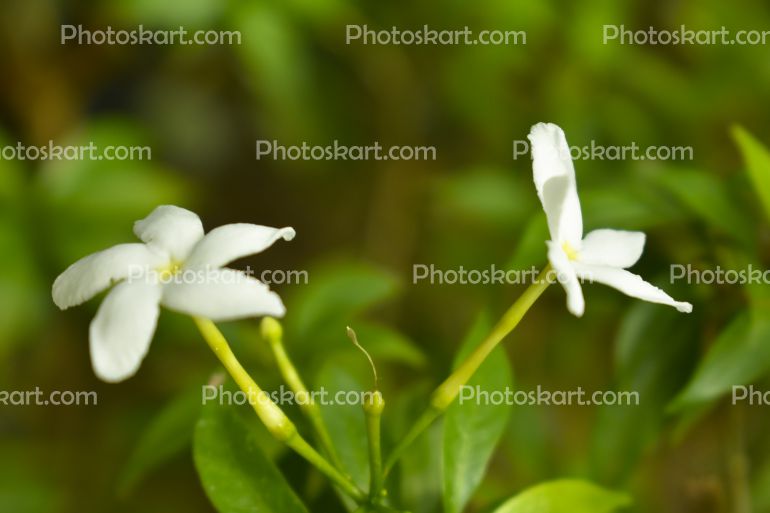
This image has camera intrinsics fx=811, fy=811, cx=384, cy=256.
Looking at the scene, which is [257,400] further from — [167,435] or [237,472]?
[167,435]

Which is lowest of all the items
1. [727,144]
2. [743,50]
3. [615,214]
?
[615,214]

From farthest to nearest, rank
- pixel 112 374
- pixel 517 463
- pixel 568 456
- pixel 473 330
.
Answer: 1. pixel 568 456
2. pixel 517 463
3. pixel 473 330
4. pixel 112 374

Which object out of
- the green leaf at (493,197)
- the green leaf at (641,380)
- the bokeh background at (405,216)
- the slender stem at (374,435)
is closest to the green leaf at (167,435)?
the bokeh background at (405,216)

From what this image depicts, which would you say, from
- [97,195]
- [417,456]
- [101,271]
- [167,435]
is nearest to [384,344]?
[417,456]

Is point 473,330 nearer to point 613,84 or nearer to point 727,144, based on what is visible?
point 613,84

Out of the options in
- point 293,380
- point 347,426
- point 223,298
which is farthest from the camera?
point 347,426

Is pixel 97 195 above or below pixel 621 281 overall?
above

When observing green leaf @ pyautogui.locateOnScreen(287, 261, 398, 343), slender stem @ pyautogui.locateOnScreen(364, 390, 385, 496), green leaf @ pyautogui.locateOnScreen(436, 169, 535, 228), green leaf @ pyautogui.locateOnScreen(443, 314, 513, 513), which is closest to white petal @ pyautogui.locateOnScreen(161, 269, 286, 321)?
slender stem @ pyautogui.locateOnScreen(364, 390, 385, 496)

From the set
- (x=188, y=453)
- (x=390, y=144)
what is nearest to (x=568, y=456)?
(x=188, y=453)
